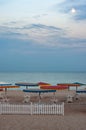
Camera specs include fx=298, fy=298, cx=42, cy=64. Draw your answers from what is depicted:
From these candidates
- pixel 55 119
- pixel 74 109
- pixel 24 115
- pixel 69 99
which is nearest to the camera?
pixel 55 119

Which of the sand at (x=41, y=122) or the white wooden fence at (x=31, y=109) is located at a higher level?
the white wooden fence at (x=31, y=109)

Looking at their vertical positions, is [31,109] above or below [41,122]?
above

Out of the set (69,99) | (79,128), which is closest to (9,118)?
(79,128)

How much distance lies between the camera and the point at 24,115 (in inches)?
747

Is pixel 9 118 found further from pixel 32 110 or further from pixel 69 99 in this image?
pixel 69 99

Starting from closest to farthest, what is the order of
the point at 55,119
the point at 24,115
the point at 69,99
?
the point at 55,119, the point at 24,115, the point at 69,99

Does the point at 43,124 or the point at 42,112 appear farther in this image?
the point at 42,112

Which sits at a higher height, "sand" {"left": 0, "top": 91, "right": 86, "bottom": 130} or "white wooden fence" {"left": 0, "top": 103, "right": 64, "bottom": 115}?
"white wooden fence" {"left": 0, "top": 103, "right": 64, "bottom": 115}

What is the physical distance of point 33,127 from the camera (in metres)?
15.5

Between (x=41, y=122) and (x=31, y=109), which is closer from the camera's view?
(x=41, y=122)

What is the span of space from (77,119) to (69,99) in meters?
8.76

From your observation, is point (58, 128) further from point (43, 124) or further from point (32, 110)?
point (32, 110)

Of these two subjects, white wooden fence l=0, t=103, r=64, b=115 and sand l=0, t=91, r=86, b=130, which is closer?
sand l=0, t=91, r=86, b=130

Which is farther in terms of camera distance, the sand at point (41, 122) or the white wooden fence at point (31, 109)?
the white wooden fence at point (31, 109)
